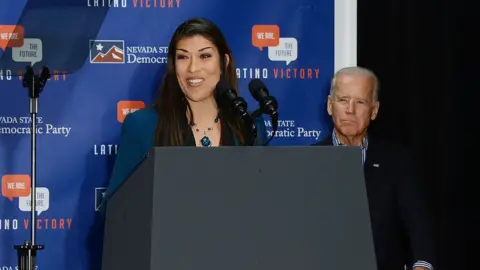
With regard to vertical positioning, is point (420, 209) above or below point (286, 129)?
below

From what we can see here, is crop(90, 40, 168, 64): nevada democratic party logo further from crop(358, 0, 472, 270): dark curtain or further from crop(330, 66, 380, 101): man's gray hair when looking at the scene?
crop(358, 0, 472, 270): dark curtain

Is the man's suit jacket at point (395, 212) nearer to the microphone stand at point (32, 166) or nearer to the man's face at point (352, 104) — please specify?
the man's face at point (352, 104)

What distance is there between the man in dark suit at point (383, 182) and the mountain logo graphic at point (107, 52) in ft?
3.06

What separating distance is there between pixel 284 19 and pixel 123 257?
2.04 metres

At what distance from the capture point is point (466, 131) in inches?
167

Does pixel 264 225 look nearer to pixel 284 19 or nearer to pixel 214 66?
pixel 214 66

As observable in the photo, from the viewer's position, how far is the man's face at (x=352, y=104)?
11.6 feet

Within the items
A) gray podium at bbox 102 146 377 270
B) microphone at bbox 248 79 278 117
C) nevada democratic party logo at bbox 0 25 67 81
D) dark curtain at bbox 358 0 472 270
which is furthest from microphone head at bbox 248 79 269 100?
dark curtain at bbox 358 0 472 270

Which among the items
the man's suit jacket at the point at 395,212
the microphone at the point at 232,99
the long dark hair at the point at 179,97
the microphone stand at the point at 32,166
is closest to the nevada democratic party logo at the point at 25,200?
the microphone stand at the point at 32,166

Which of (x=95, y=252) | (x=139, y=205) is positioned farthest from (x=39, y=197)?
(x=139, y=205)

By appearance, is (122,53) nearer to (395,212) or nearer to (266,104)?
(395,212)

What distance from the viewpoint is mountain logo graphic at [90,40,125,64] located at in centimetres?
377

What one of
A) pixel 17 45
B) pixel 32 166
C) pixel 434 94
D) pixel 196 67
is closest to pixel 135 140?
pixel 196 67

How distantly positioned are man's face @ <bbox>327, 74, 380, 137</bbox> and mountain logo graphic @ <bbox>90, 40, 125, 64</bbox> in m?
0.96
